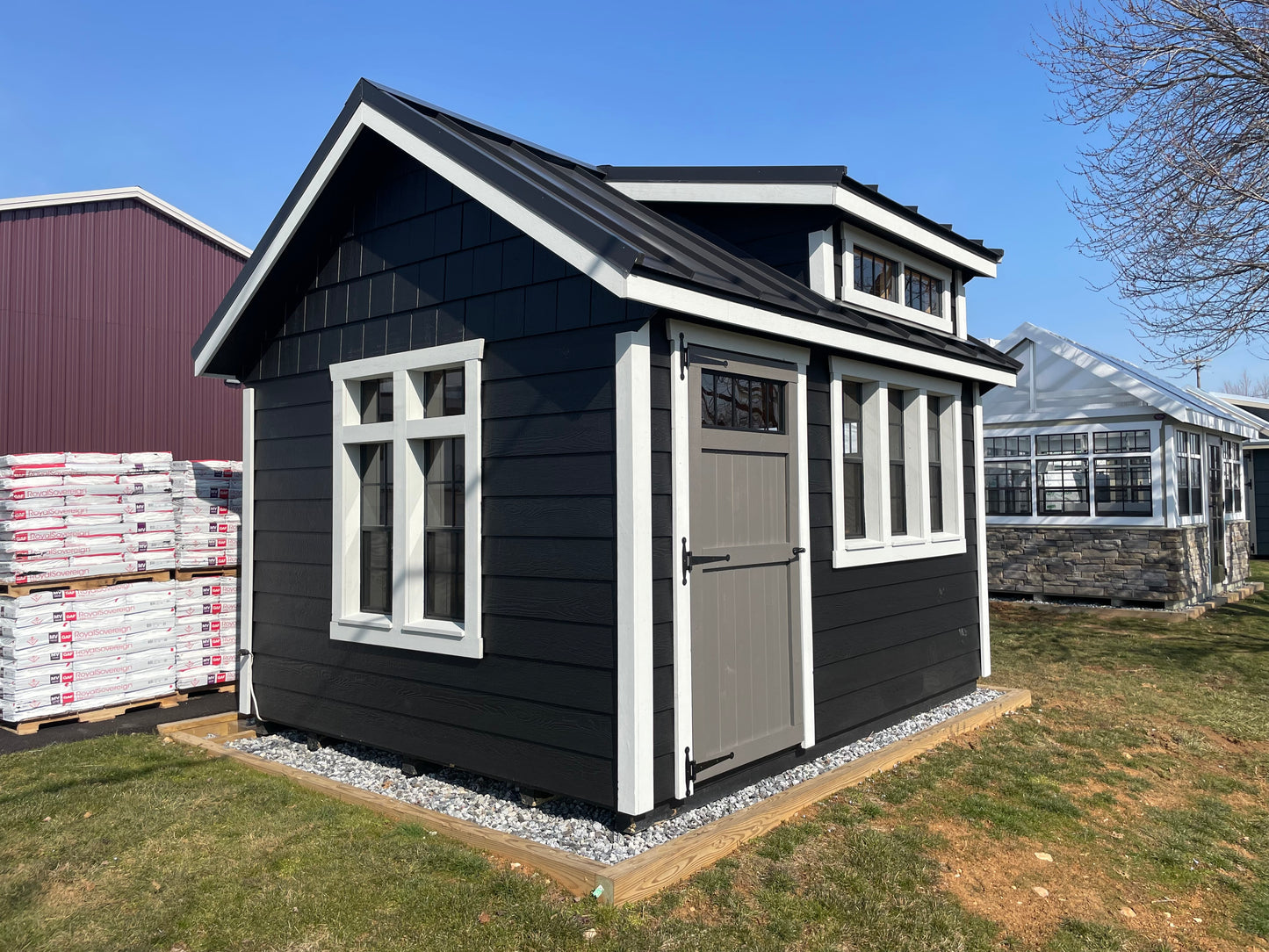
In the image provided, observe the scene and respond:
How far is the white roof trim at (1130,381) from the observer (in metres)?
12.4

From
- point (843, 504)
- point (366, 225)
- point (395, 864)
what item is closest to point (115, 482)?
point (366, 225)

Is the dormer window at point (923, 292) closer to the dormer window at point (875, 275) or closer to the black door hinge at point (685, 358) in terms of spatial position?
the dormer window at point (875, 275)

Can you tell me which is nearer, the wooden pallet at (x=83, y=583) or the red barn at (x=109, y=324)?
the wooden pallet at (x=83, y=583)

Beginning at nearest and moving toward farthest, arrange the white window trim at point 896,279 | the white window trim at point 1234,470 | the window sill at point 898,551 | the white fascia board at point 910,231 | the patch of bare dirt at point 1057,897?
the patch of bare dirt at point 1057,897 < the window sill at point 898,551 < the white fascia board at point 910,231 < the white window trim at point 896,279 < the white window trim at point 1234,470

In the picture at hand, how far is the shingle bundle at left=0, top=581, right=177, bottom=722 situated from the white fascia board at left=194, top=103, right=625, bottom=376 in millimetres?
2172

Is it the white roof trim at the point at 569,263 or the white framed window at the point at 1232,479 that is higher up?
the white roof trim at the point at 569,263

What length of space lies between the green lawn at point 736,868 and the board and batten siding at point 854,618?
1.79 feet

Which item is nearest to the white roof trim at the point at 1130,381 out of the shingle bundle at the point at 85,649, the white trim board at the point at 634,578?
the white trim board at the point at 634,578

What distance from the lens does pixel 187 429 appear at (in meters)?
14.1

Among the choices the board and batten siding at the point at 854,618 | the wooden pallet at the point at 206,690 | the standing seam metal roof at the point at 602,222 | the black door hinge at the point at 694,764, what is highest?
the standing seam metal roof at the point at 602,222

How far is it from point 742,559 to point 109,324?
12.5 m

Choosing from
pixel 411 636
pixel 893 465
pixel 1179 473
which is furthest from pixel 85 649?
pixel 1179 473

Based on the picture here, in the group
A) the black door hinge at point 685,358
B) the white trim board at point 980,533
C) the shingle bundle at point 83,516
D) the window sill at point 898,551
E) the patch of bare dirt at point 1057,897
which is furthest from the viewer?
the white trim board at point 980,533

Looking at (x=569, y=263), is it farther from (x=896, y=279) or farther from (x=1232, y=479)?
(x=1232, y=479)
